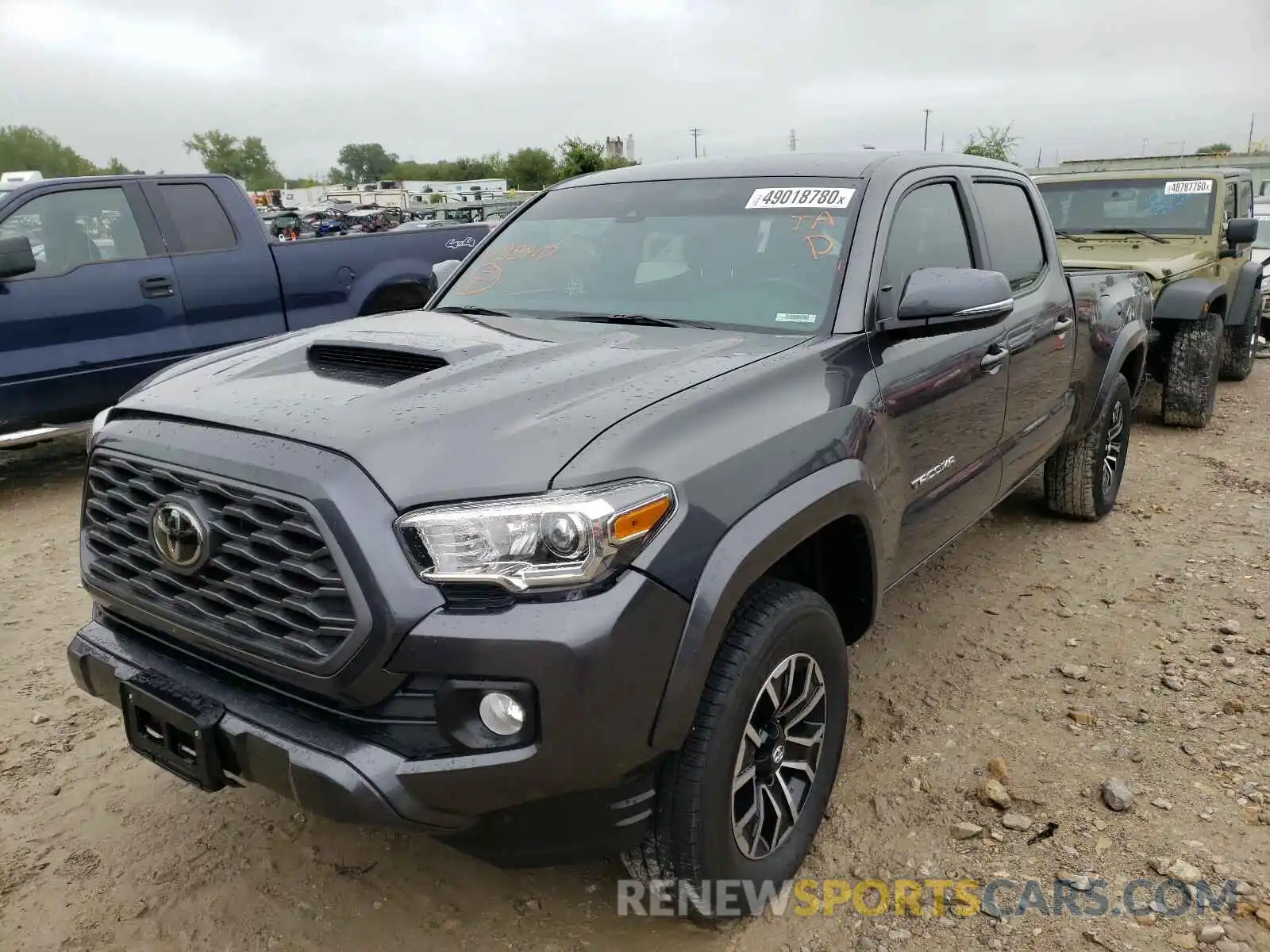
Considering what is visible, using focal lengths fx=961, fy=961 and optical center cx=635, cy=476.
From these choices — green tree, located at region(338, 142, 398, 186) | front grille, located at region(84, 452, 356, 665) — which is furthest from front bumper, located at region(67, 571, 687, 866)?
green tree, located at region(338, 142, 398, 186)

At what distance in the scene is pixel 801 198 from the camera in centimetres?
301

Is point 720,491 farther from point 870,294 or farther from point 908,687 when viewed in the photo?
point 908,687

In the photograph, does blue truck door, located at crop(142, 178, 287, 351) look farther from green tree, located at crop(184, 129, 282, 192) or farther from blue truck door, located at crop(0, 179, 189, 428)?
green tree, located at crop(184, 129, 282, 192)

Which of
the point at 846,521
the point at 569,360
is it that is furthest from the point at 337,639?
the point at 846,521

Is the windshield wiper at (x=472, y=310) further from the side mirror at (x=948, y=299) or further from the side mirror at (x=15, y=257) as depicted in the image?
the side mirror at (x=15, y=257)

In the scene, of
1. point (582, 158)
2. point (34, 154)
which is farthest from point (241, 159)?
point (582, 158)

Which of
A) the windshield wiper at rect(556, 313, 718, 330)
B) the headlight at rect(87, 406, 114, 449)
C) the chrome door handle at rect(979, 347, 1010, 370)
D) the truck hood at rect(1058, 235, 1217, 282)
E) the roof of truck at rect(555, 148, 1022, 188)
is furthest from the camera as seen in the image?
the truck hood at rect(1058, 235, 1217, 282)

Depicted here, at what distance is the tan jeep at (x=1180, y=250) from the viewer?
21.6 feet

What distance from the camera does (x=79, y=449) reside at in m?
6.98

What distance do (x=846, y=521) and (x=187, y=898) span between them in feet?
6.42

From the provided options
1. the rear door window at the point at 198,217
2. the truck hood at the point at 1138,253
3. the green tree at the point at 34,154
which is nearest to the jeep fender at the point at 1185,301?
the truck hood at the point at 1138,253

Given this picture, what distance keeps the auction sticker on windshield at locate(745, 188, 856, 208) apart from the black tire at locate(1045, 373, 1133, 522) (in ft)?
7.43

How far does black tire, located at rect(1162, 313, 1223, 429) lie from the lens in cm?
656

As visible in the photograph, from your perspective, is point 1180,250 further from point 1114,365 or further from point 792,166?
point 792,166
